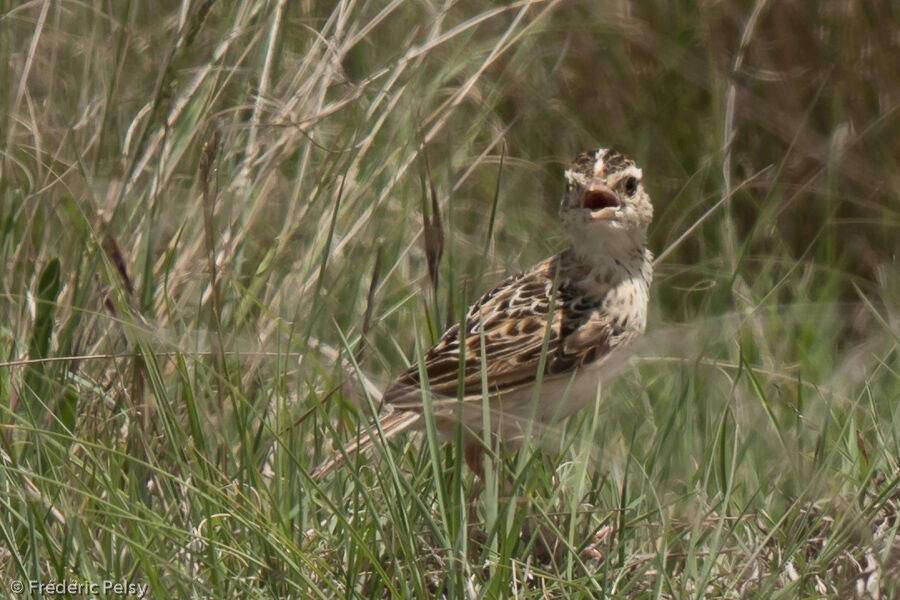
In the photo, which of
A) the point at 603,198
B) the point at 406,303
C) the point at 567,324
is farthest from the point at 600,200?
the point at 406,303

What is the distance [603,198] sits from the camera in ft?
15.4

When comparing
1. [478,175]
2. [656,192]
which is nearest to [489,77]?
[478,175]

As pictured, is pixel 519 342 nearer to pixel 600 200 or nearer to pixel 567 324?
pixel 567 324

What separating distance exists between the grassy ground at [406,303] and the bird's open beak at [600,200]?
222 millimetres

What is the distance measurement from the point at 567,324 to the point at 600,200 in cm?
42

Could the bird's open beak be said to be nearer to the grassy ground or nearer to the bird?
the bird

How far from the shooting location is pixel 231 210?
482 cm

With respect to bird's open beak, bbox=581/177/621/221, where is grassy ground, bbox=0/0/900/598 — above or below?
below

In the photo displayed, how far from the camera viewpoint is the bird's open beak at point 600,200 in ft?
15.1

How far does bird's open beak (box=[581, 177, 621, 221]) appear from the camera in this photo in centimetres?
459

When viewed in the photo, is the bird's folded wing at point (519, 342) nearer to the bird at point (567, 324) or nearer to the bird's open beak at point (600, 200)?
the bird at point (567, 324)

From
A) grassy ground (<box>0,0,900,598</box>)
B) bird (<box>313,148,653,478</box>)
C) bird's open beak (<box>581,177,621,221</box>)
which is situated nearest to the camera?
grassy ground (<box>0,0,900,598</box>)

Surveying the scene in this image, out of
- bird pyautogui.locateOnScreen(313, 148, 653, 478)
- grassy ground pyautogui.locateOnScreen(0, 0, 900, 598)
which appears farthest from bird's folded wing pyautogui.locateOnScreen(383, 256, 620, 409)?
grassy ground pyautogui.locateOnScreen(0, 0, 900, 598)

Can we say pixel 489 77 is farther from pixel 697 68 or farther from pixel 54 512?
pixel 54 512
